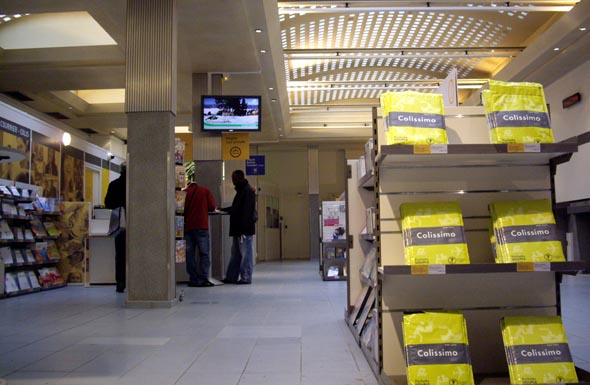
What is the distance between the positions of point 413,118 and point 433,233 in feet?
1.91

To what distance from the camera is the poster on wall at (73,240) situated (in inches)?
332

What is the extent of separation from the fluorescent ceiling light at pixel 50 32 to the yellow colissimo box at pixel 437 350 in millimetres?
8553

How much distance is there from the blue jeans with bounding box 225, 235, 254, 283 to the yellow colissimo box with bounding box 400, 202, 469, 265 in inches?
231

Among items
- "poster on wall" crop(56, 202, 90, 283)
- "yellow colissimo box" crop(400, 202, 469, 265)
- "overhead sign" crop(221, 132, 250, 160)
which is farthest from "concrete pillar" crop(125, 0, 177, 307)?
"overhead sign" crop(221, 132, 250, 160)

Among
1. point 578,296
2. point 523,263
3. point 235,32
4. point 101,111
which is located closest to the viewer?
point 523,263

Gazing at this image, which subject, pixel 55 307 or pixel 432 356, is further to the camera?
pixel 55 307

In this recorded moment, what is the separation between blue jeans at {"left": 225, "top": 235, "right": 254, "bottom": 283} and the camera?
27.8 ft

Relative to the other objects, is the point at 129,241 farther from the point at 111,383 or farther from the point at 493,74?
the point at 493,74

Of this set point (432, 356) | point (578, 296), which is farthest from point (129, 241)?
point (578, 296)

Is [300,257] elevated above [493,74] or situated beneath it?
situated beneath

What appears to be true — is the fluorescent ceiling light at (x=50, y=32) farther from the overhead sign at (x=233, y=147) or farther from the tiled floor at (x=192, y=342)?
the tiled floor at (x=192, y=342)

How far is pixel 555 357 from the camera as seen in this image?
2586 mm

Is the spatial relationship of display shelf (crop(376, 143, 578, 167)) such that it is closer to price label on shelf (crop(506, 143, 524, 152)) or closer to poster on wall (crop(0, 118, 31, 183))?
price label on shelf (crop(506, 143, 524, 152))

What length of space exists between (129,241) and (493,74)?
383 inches
